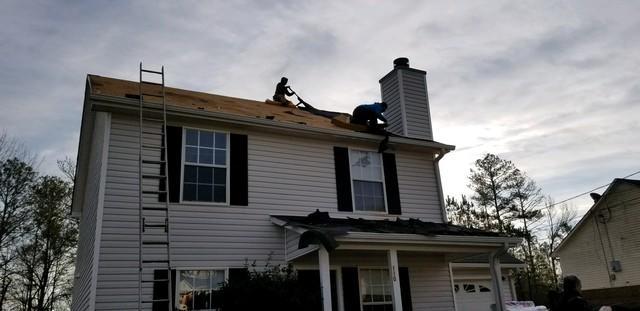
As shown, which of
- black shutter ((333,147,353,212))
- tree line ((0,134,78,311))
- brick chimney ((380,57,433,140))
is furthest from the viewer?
tree line ((0,134,78,311))

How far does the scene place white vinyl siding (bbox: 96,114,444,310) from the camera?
27.0 ft

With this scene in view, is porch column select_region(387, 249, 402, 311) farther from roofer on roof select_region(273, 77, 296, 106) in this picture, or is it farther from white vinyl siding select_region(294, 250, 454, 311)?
roofer on roof select_region(273, 77, 296, 106)

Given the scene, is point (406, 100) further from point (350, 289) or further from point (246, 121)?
point (350, 289)

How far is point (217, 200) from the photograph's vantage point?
9.44 metres

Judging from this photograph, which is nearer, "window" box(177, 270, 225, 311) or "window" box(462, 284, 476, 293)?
"window" box(177, 270, 225, 311)

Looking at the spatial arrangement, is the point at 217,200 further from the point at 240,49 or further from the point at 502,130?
the point at 502,130

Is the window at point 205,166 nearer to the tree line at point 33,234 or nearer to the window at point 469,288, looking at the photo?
the window at point 469,288

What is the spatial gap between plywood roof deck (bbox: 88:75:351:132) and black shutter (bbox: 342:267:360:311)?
3202 millimetres

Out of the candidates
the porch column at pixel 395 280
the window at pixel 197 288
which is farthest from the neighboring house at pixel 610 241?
the window at pixel 197 288

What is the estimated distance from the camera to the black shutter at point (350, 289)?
988 centimetres

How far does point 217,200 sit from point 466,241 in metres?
4.88

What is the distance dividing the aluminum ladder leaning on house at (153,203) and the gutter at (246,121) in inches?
11.3

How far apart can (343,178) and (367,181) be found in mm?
643

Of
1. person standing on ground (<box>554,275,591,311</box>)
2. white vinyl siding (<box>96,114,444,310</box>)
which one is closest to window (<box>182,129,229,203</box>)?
white vinyl siding (<box>96,114,444,310</box>)
